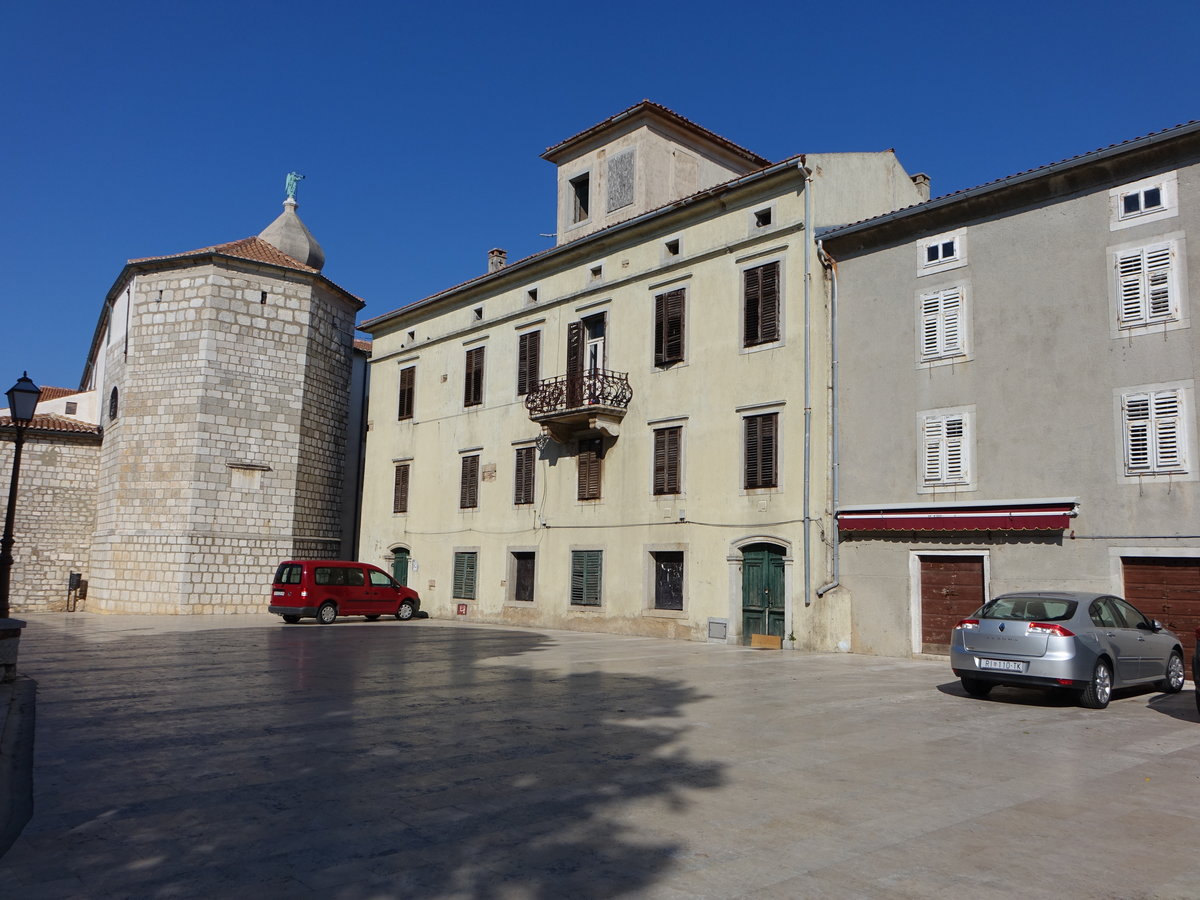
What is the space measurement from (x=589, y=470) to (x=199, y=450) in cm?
1391

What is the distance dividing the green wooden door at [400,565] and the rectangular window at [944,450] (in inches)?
728

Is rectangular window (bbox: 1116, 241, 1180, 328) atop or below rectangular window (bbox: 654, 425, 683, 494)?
atop

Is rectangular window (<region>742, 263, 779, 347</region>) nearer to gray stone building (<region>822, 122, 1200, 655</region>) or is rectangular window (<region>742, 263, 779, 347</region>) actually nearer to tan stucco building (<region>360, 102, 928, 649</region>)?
tan stucco building (<region>360, 102, 928, 649</region>)

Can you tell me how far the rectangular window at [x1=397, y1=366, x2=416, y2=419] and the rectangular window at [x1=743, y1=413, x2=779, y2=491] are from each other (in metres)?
14.4

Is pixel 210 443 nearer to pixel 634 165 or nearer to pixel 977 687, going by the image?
pixel 634 165

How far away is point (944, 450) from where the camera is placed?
1689 cm

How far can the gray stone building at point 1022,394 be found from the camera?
47.6 feet

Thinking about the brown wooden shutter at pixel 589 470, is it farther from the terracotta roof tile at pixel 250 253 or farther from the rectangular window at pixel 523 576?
the terracotta roof tile at pixel 250 253

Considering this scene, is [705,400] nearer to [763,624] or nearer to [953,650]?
[763,624]

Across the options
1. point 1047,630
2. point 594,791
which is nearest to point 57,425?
point 594,791

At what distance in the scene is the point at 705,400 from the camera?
2102cm

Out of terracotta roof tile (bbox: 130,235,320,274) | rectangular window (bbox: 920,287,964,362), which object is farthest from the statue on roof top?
rectangular window (bbox: 920,287,964,362)

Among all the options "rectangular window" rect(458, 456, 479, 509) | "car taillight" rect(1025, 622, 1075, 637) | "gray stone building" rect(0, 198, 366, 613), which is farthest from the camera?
"gray stone building" rect(0, 198, 366, 613)

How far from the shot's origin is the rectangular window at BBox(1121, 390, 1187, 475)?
14.3m
